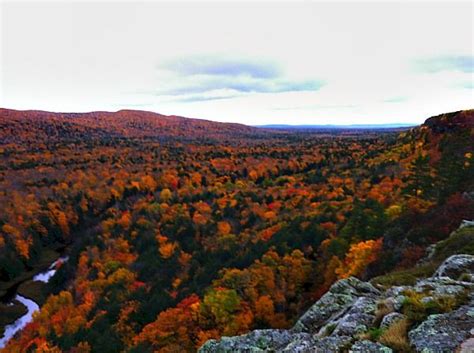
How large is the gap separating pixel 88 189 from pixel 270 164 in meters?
68.6

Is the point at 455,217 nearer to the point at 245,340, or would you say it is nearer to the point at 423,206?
the point at 423,206

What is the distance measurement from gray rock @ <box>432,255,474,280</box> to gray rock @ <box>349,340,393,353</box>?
7.72m

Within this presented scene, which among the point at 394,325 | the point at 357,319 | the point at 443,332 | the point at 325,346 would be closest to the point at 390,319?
the point at 394,325

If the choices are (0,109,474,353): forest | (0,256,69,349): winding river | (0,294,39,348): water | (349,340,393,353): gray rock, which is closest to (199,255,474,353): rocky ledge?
(349,340,393,353): gray rock

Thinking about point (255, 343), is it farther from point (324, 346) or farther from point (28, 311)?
point (28, 311)

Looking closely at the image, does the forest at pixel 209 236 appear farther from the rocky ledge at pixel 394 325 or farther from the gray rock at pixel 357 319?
the gray rock at pixel 357 319

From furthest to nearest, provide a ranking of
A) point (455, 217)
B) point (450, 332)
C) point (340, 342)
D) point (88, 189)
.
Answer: point (88, 189)
point (455, 217)
point (340, 342)
point (450, 332)

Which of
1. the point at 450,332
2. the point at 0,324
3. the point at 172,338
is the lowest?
the point at 0,324

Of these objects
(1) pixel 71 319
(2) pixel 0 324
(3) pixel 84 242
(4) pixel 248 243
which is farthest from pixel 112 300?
(3) pixel 84 242

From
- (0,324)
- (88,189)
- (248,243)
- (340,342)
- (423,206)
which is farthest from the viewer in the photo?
(88,189)

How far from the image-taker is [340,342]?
1107 centimetres

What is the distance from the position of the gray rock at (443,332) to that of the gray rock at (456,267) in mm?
5720

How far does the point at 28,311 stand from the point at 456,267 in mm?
74936

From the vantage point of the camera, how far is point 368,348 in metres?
10.2
